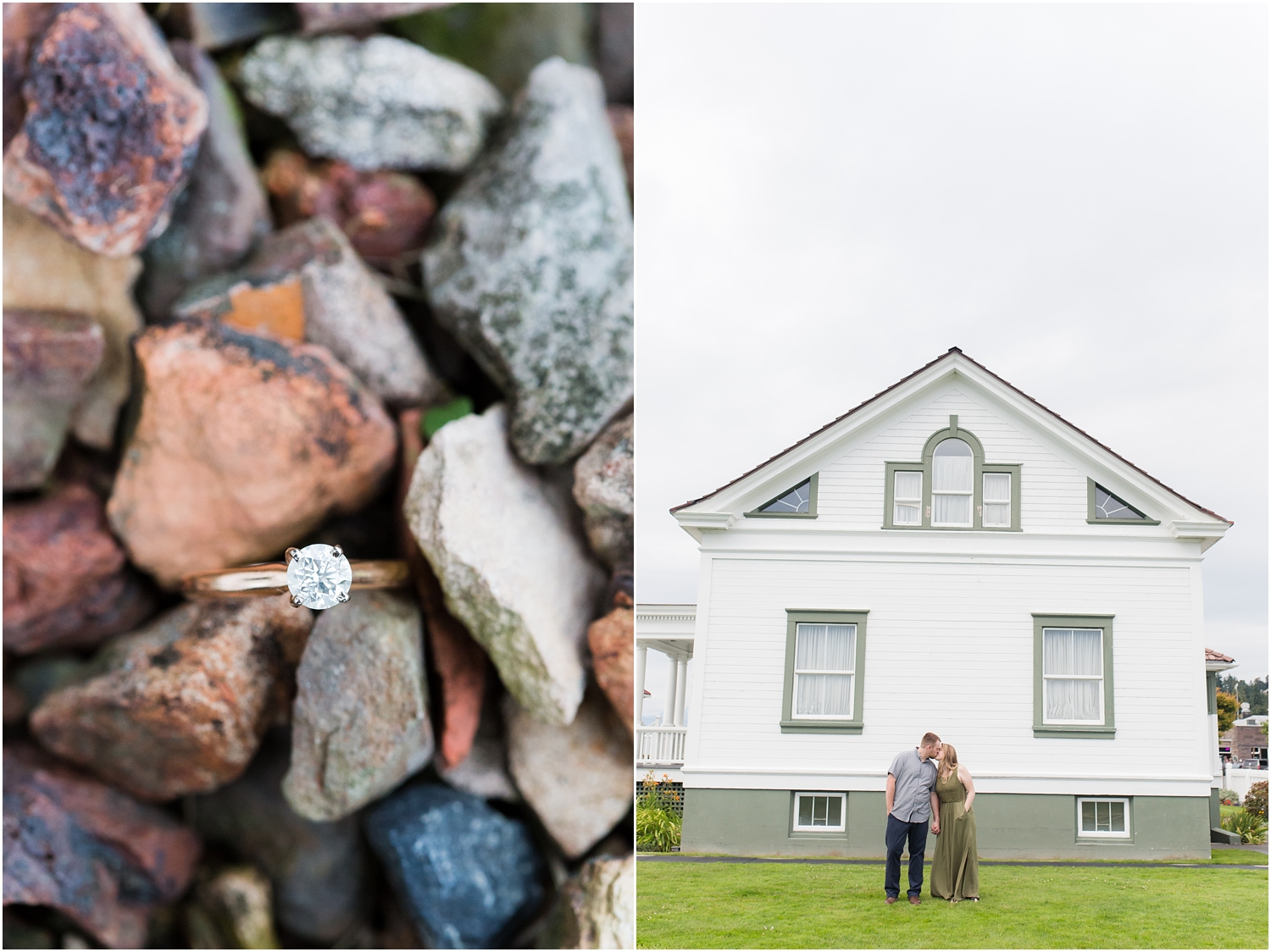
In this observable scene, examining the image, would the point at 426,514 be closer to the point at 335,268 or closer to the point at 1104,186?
the point at 335,268

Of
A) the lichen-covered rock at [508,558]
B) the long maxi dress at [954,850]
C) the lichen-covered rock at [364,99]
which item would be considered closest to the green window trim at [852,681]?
the long maxi dress at [954,850]

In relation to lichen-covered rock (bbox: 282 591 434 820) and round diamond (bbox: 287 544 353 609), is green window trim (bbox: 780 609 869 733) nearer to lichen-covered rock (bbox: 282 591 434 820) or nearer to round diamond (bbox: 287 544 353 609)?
lichen-covered rock (bbox: 282 591 434 820)

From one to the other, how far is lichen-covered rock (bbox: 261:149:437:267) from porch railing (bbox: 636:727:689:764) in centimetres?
329

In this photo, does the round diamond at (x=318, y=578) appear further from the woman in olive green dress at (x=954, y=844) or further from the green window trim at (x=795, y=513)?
the green window trim at (x=795, y=513)

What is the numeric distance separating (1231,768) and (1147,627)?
1188 millimetres

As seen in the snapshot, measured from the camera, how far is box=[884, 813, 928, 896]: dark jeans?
8.99ft

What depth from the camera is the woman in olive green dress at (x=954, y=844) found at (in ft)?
9.17

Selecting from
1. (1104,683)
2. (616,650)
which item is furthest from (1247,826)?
(616,650)

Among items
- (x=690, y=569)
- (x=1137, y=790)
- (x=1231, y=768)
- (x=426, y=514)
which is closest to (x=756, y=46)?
(x=426, y=514)

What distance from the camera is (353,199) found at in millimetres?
1394

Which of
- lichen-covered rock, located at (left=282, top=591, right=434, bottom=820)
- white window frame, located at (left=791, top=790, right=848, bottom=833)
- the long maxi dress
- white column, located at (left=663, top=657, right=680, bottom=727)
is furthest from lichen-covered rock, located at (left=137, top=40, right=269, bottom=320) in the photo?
white column, located at (left=663, top=657, right=680, bottom=727)

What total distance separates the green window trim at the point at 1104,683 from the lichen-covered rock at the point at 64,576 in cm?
333

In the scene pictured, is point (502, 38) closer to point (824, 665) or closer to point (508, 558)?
point (508, 558)

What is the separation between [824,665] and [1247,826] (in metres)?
2.08
